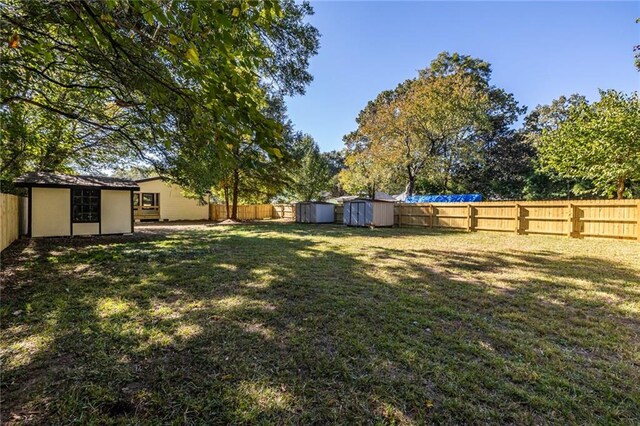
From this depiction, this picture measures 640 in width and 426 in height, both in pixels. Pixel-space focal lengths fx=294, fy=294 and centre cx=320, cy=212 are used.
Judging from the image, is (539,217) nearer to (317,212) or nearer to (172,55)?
(317,212)

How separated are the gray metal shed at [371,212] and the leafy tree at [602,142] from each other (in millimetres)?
8618

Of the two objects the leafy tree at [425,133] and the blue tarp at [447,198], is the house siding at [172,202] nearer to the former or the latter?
the leafy tree at [425,133]

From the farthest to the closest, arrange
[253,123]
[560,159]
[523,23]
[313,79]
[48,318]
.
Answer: [560,159] < [313,79] < [523,23] < [48,318] < [253,123]

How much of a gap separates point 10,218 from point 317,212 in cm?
1330

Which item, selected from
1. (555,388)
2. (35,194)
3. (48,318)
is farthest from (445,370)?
(35,194)

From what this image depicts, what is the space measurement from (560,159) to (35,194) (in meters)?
21.6

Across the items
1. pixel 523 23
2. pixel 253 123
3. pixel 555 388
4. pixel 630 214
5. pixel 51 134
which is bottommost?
pixel 555 388

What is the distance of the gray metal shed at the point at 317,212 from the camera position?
18312 mm

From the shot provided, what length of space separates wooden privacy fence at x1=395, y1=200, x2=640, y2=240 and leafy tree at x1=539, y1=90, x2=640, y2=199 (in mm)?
3323

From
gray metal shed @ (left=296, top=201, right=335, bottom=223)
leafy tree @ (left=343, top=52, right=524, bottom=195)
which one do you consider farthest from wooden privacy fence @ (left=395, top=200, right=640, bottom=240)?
leafy tree @ (left=343, top=52, right=524, bottom=195)

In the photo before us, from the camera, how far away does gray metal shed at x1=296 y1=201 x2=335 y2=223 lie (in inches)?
721

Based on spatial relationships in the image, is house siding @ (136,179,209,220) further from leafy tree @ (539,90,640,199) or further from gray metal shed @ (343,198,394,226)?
leafy tree @ (539,90,640,199)

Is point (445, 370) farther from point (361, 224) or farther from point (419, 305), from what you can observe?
point (361, 224)

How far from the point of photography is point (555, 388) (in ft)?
6.59
